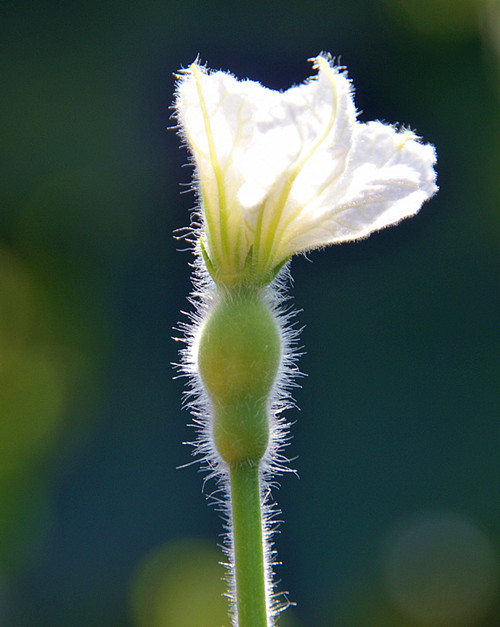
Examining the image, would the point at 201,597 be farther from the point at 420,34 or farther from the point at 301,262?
the point at 420,34

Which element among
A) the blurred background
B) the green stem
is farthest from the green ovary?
the blurred background

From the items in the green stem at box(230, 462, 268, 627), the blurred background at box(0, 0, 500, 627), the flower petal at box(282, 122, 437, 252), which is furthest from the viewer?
the blurred background at box(0, 0, 500, 627)

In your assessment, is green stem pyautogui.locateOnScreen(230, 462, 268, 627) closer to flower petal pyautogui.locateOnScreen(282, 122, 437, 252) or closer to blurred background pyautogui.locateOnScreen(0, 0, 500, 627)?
flower petal pyautogui.locateOnScreen(282, 122, 437, 252)

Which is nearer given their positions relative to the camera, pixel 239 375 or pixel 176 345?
pixel 239 375

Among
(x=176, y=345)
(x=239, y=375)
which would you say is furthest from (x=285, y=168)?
(x=176, y=345)

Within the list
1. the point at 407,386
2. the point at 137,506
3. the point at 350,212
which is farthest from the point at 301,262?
the point at 350,212

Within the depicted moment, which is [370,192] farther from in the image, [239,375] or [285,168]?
[239,375]
